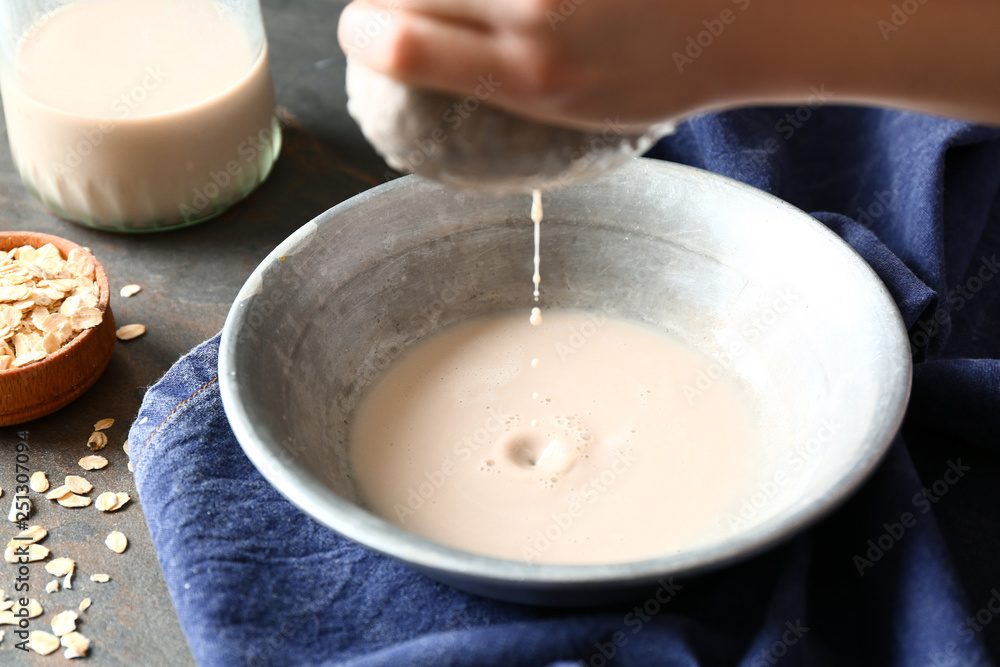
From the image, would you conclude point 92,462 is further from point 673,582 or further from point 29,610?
point 673,582

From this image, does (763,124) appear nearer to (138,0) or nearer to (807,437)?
(807,437)

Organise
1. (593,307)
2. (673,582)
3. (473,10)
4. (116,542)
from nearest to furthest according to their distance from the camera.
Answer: (473,10) < (673,582) < (116,542) < (593,307)

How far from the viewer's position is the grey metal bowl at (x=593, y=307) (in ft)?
1.90

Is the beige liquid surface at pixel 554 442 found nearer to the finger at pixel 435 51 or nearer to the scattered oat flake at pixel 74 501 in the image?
the scattered oat flake at pixel 74 501

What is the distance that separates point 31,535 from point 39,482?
5 cm

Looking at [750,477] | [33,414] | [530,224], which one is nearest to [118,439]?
Result: [33,414]

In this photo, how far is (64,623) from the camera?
0.70 metres

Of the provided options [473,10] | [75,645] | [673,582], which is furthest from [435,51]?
[75,645]

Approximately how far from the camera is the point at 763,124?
1.04m

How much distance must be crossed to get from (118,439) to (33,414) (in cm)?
7

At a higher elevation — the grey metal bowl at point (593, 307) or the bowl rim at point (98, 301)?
the grey metal bowl at point (593, 307)

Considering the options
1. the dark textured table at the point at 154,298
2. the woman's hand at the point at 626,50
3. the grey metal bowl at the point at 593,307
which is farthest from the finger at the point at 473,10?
the dark textured table at the point at 154,298

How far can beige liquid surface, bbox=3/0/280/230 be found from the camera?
95 cm

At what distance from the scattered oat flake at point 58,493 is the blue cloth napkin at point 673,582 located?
0.07m
